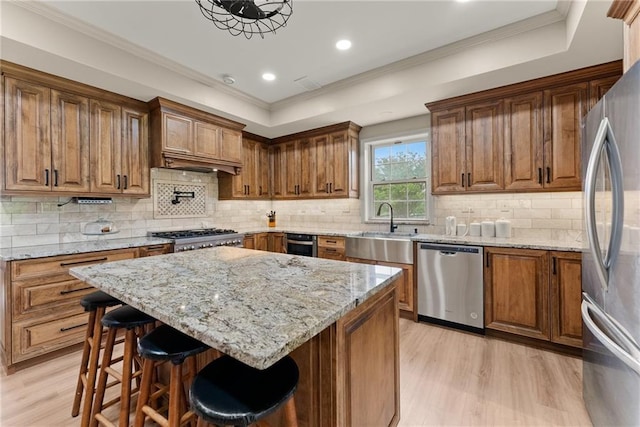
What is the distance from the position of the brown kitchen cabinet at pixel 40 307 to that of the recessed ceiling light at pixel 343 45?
9.80 ft

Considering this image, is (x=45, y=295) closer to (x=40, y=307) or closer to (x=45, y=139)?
(x=40, y=307)

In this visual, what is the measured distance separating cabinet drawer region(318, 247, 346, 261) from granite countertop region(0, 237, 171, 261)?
1.88 m

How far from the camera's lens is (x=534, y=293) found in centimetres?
255

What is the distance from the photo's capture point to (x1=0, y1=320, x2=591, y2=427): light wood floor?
68.7 inches

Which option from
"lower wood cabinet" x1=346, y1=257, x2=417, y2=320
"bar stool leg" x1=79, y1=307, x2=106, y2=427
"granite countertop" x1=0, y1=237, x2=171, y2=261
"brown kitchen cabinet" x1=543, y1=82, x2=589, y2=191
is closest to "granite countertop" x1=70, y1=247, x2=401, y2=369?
"bar stool leg" x1=79, y1=307, x2=106, y2=427

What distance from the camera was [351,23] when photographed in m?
2.40

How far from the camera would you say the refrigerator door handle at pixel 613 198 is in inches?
47.9

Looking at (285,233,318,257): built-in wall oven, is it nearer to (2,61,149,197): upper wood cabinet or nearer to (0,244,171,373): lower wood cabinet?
(2,61,149,197): upper wood cabinet

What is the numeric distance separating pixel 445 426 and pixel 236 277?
1491mm

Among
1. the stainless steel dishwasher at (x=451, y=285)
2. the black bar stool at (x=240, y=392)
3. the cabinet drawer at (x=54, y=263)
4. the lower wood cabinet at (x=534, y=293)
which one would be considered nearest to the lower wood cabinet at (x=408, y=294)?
the stainless steel dishwasher at (x=451, y=285)

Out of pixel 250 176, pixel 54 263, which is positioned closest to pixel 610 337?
pixel 54 263

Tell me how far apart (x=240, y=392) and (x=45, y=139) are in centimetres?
309

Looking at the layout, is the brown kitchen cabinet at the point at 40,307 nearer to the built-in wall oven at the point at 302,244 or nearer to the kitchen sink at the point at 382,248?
the built-in wall oven at the point at 302,244

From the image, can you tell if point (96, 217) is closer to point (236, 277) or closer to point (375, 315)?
point (236, 277)
